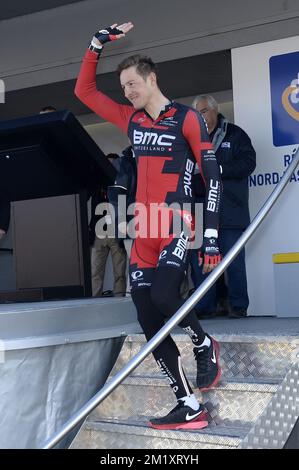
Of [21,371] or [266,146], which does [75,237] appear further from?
[266,146]

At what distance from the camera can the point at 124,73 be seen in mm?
3348

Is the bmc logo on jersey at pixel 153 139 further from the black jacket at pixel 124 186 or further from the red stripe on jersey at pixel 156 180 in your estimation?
the black jacket at pixel 124 186

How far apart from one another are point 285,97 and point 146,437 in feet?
10.5

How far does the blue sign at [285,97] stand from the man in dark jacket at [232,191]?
0.43 metres

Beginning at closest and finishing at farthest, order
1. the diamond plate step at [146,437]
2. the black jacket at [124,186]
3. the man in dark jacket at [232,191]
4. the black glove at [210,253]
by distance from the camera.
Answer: the diamond plate step at [146,437]
the black glove at [210,253]
the black jacket at [124,186]
the man in dark jacket at [232,191]

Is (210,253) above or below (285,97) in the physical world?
below

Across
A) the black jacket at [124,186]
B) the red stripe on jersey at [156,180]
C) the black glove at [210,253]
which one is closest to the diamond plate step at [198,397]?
the black glove at [210,253]

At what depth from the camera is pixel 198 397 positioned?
3.54 metres

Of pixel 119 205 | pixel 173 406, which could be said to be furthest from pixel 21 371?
pixel 119 205

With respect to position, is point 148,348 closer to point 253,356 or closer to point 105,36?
point 253,356

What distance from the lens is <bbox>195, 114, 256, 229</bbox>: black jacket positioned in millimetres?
5258

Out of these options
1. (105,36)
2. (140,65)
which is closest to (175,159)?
(140,65)

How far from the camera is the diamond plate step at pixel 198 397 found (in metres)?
3.36
